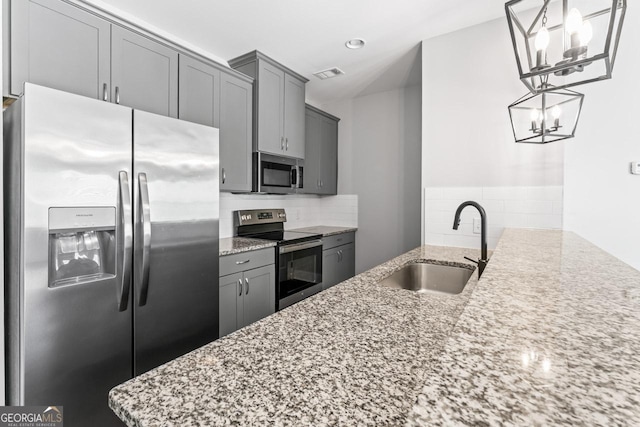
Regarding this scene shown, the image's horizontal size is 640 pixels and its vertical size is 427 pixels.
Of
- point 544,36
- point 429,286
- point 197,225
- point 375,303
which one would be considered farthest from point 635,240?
point 197,225

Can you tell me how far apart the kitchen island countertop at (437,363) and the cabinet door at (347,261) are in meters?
2.61

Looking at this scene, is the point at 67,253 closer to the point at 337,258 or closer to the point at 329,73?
the point at 337,258

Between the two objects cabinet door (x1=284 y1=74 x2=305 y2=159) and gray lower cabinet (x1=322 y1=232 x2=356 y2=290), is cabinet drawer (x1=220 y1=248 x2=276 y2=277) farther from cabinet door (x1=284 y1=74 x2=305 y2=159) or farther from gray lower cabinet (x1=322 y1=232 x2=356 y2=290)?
cabinet door (x1=284 y1=74 x2=305 y2=159)

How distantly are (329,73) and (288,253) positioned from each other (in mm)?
1990

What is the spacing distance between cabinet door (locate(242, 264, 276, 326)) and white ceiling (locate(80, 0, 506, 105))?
196cm

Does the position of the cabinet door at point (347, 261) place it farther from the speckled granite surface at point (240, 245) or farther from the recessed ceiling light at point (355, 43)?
the recessed ceiling light at point (355, 43)

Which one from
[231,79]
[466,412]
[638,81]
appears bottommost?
[466,412]

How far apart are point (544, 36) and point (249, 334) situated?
1.35 meters

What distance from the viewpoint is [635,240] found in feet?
6.66

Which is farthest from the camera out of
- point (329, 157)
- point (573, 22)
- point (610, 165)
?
point (329, 157)

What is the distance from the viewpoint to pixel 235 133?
8.30 ft

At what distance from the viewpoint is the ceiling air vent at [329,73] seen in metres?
3.04

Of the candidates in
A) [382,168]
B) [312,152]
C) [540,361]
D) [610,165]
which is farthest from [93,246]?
[610,165]

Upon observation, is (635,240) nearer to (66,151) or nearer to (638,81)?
(638,81)
